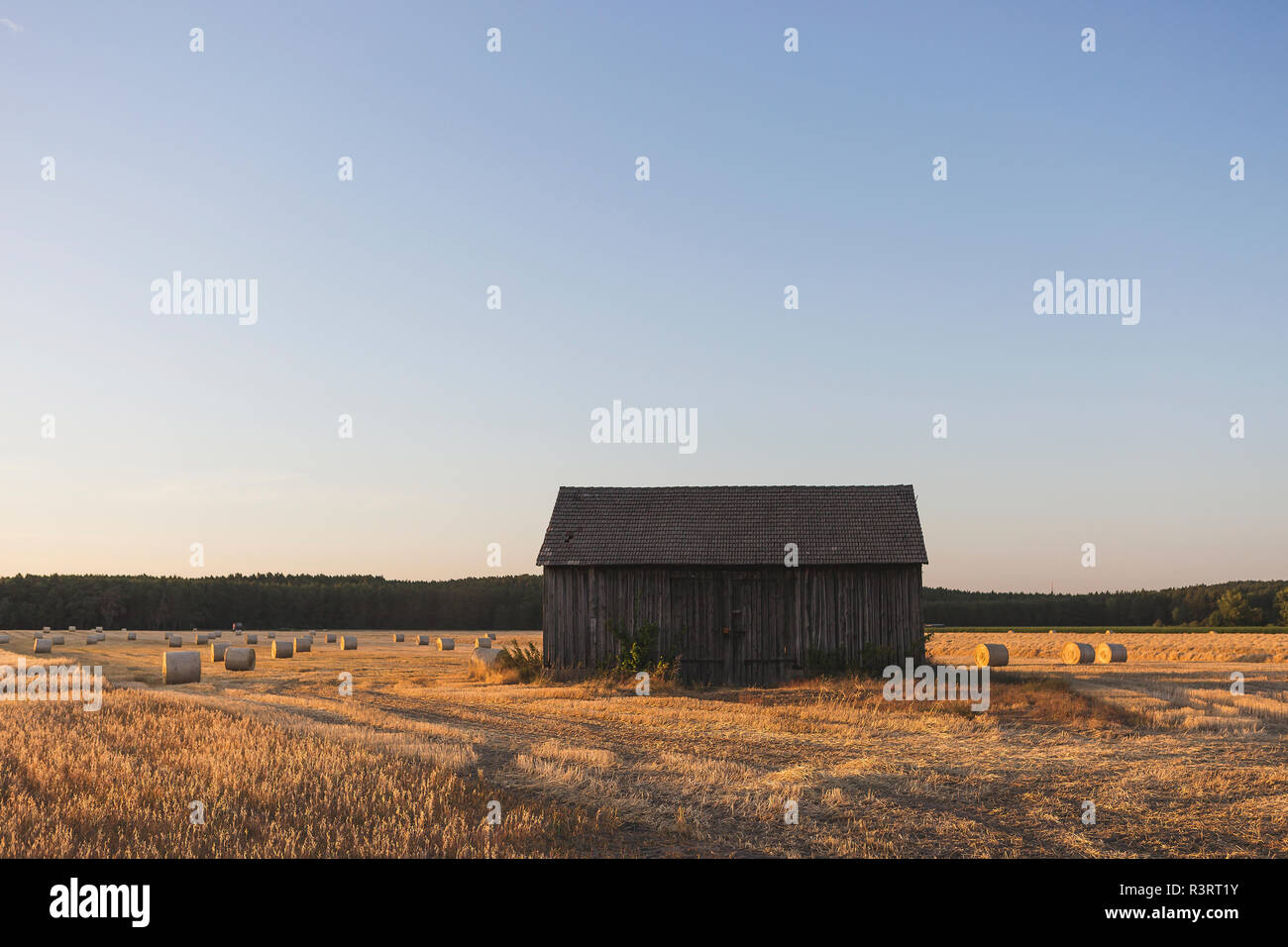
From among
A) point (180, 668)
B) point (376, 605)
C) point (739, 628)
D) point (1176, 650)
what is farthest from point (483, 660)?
point (376, 605)

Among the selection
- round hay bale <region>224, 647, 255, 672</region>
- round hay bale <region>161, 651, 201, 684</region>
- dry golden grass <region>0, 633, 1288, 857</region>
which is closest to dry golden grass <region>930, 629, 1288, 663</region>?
dry golden grass <region>0, 633, 1288, 857</region>

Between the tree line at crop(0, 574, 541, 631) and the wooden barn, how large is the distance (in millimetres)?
63309

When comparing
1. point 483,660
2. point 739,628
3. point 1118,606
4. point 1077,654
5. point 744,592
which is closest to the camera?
point 739,628

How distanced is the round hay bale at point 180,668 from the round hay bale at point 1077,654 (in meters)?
33.6

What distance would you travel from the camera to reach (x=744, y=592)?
90.0ft

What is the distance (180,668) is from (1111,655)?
118ft

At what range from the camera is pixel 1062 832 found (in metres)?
9.37

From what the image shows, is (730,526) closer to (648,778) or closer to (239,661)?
(648,778)

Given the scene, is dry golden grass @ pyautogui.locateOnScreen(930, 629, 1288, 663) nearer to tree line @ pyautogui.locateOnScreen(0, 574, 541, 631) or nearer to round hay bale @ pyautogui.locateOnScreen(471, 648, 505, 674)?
round hay bale @ pyautogui.locateOnScreen(471, 648, 505, 674)

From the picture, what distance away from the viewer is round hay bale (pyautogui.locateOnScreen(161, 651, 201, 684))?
96.5ft

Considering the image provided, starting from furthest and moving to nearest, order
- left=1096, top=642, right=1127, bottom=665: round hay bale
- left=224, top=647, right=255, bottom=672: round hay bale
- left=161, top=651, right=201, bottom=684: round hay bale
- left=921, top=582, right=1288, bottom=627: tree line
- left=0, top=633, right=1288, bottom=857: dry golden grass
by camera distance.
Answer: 1. left=921, top=582, right=1288, bottom=627: tree line
2. left=1096, top=642, right=1127, bottom=665: round hay bale
3. left=224, top=647, right=255, bottom=672: round hay bale
4. left=161, top=651, right=201, bottom=684: round hay bale
5. left=0, top=633, right=1288, bottom=857: dry golden grass

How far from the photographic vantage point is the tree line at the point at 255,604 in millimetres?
91062
